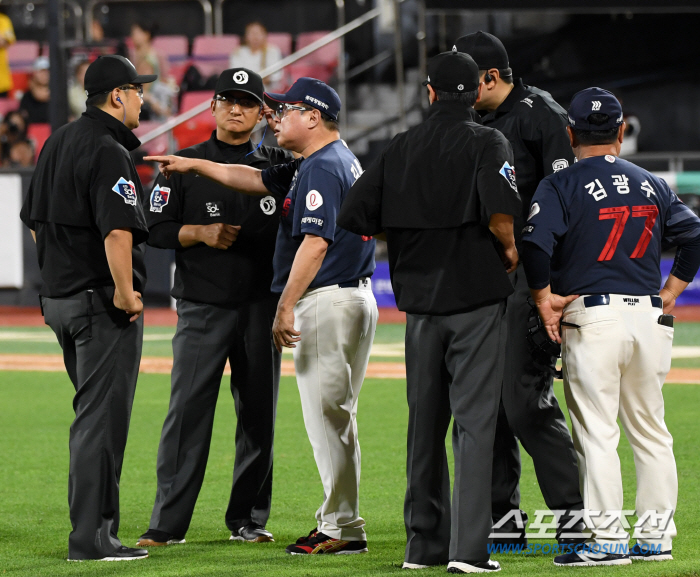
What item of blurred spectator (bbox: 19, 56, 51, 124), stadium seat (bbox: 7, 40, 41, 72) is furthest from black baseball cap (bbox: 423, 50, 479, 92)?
stadium seat (bbox: 7, 40, 41, 72)

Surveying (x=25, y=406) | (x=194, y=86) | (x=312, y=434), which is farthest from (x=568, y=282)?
(x=194, y=86)

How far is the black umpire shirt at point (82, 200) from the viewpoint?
461 centimetres

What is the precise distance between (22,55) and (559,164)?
18.9 metres

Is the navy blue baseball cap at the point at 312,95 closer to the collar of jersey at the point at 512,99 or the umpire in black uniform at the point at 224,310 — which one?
the umpire in black uniform at the point at 224,310

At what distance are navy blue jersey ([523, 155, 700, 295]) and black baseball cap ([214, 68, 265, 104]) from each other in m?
1.59

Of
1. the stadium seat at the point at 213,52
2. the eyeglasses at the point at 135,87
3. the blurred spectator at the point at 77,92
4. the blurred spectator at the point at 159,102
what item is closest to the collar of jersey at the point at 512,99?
the eyeglasses at the point at 135,87

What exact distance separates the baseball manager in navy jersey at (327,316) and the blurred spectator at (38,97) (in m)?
16.5

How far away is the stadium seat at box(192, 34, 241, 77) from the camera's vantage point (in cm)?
2008

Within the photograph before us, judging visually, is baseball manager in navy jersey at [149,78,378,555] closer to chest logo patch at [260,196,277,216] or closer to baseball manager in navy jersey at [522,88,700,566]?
chest logo patch at [260,196,277,216]

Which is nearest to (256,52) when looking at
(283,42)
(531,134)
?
(283,42)

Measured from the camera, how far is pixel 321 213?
459 cm

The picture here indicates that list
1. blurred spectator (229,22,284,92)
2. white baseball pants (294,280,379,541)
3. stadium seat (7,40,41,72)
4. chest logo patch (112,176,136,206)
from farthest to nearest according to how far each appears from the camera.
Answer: stadium seat (7,40,41,72) → blurred spectator (229,22,284,92) → white baseball pants (294,280,379,541) → chest logo patch (112,176,136,206)

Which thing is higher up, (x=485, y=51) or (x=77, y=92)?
(x=77, y=92)

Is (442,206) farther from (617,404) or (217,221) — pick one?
(217,221)
